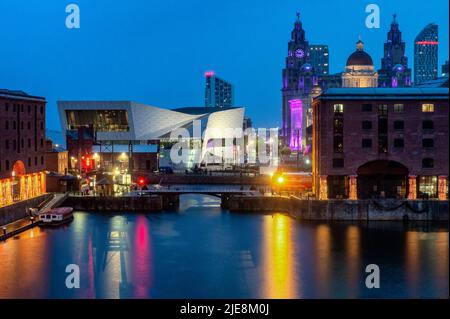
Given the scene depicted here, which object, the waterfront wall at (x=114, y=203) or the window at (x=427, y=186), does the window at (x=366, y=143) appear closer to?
the window at (x=427, y=186)

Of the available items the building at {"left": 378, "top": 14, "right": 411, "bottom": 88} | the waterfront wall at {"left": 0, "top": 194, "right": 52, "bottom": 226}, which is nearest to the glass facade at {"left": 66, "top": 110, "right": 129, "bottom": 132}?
the waterfront wall at {"left": 0, "top": 194, "right": 52, "bottom": 226}

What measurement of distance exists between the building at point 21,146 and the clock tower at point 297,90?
79867 millimetres

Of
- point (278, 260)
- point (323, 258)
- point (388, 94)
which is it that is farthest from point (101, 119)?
point (323, 258)

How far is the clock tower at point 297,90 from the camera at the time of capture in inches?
5094

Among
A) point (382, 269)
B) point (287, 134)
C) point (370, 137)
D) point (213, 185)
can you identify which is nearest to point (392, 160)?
point (370, 137)

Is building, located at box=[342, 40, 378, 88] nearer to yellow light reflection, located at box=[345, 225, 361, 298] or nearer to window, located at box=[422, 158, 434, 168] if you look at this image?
window, located at box=[422, 158, 434, 168]

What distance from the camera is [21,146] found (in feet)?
147

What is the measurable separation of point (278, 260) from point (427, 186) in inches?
641

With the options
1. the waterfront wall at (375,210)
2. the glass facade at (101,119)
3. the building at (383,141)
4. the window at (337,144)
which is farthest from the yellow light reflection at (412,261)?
the glass facade at (101,119)

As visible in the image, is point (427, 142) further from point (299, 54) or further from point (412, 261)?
point (299, 54)

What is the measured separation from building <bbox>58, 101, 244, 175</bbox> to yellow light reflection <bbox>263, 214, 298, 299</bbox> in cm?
2878

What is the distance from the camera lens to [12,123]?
144ft
